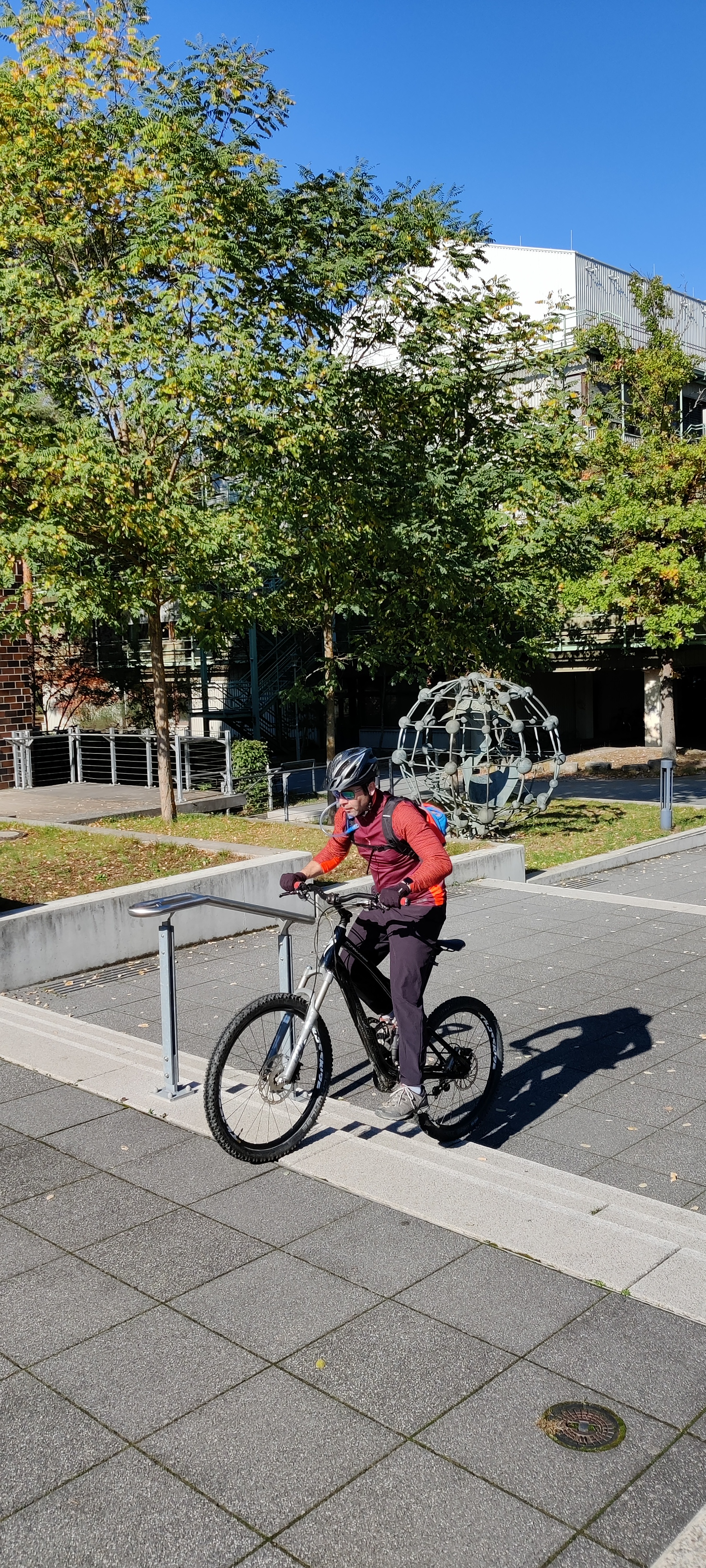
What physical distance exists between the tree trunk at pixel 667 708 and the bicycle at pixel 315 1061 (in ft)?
65.9

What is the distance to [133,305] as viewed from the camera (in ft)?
42.4

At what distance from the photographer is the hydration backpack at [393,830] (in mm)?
5375

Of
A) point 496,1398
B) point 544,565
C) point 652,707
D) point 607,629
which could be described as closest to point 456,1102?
point 496,1398

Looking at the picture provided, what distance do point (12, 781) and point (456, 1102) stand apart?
18.2 metres

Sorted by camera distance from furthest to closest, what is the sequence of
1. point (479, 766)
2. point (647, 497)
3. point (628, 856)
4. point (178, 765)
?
point (647, 497) → point (178, 765) → point (479, 766) → point (628, 856)

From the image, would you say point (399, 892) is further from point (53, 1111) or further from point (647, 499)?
point (647, 499)

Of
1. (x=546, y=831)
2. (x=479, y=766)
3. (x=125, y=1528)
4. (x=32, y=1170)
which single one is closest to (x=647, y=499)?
(x=546, y=831)

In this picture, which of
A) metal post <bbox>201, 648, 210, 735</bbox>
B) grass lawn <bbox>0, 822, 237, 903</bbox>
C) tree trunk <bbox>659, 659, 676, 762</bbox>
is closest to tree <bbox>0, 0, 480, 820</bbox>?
grass lawn <bbox>0, 822, 237, 903</bbox>

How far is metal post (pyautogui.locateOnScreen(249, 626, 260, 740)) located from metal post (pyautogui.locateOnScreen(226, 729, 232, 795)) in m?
5.36

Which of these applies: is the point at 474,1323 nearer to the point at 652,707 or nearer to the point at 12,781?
the point at 12,781

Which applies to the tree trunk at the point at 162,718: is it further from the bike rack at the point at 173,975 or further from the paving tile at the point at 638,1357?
the paving tile at the point at 638,1357

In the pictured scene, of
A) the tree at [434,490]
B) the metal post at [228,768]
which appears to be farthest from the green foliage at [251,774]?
the tree at [434,490]

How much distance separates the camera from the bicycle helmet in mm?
5258

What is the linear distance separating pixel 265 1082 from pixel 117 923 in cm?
475
